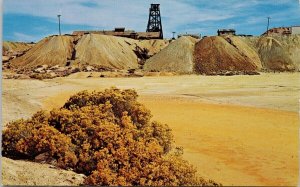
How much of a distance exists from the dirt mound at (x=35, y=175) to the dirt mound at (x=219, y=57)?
19.5 m

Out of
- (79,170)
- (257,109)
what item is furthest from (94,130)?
(257,109)

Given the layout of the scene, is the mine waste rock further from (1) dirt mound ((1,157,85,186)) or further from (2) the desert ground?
(1) dirt mound ((1,157,85,186))

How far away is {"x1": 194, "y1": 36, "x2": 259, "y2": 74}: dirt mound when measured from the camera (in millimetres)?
26030

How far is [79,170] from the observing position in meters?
6.07

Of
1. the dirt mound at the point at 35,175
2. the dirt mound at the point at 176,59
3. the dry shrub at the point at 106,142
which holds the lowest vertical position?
the dirt mound at the point at 35,175

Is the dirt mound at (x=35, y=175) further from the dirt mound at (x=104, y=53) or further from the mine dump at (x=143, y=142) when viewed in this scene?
the dirt mound at (x=104, y=53)

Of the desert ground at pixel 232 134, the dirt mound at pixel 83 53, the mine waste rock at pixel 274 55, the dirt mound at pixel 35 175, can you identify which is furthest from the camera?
the dirt mound at pixel 83 53

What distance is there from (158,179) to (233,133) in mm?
2147

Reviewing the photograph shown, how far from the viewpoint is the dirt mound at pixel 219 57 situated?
26030 mm

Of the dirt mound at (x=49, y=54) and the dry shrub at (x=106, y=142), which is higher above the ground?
the dirt mound at (x=49, y=54)

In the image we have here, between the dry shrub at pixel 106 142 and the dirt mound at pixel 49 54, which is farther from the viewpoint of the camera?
the dirt mound at pixel 49 54

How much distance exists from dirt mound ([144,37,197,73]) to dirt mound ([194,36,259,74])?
43 centimetres

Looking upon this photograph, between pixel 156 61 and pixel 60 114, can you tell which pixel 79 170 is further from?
pixel 156 61

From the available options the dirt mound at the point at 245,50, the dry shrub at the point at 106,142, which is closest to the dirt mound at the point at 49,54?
the dirt mound at the point at 245,50
